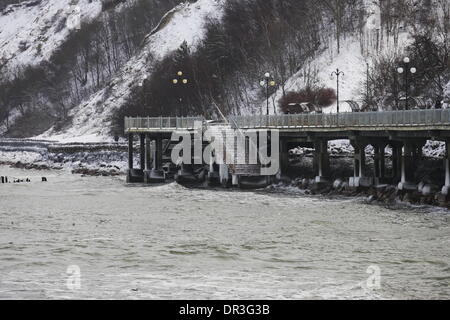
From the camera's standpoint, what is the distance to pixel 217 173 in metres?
73.6

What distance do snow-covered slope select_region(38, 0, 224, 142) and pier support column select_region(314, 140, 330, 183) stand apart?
68.7 meters

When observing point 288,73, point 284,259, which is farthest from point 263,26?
point 284,259

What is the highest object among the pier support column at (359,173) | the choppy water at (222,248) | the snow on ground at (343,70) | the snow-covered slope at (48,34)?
the snow-covered slope at (48,34)

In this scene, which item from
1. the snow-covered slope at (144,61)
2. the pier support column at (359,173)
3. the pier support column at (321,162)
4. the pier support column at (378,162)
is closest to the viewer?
the pier support column at (359,173)

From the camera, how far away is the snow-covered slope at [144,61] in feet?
448

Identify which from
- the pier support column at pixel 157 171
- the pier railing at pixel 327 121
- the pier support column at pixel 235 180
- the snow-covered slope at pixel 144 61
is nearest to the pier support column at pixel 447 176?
the pier railing at pixel 327 121

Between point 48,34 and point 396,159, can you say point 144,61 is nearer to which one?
point 48,34

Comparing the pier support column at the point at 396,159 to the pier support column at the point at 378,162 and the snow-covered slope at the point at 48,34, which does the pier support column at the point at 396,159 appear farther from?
the snow-covered slope at the point at 48,34

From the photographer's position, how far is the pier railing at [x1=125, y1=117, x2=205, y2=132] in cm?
7750

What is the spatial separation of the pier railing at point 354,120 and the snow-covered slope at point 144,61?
6206cm

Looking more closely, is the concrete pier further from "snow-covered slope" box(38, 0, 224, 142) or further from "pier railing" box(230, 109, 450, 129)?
"snow-covered slope" box(38, 0, 224, 142)

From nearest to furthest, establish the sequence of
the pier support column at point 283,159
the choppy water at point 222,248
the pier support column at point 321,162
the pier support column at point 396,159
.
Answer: the choppy water at point 222,248 → the pier support column at point 321,162 → the pier support column at point 396,159 → the pier support column at point 283,159

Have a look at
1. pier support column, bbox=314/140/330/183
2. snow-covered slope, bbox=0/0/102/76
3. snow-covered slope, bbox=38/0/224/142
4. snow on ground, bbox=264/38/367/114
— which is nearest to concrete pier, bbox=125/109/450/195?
pier support column, bbox=314/140/330/183
